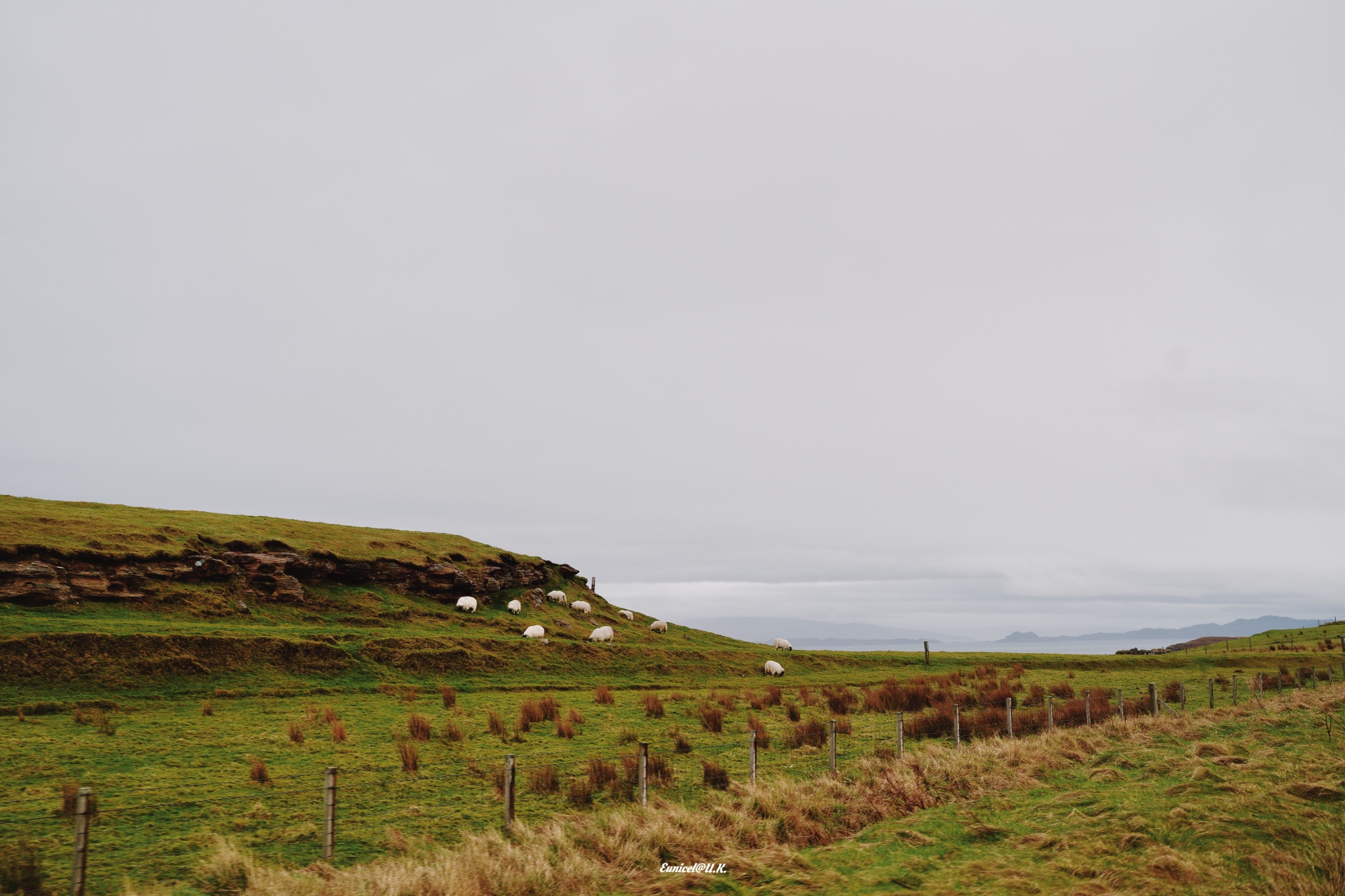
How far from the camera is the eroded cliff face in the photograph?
33.2m

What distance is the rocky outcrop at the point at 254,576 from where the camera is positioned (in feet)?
109

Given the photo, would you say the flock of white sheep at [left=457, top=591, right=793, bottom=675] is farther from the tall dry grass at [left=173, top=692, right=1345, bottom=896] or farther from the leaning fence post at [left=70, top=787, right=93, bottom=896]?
the leaning fence post at [left=70, top=787, right=93, bottom=896]

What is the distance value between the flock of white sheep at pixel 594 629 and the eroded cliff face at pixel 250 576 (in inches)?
96.5

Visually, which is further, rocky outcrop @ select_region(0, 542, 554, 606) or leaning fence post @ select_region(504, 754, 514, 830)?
rocky outcrop @ select_region(0, 542, 554, 606)

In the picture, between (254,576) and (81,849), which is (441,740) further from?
(254,576)

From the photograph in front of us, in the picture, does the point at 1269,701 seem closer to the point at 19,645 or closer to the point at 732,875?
the point at 732,875

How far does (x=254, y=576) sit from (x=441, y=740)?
91.1 feet

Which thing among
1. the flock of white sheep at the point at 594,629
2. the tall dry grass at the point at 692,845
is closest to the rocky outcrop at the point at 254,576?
the flock of white sheep at the point at 594,629

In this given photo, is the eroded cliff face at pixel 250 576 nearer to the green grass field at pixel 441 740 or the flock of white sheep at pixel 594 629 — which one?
the green grass field at pixel 441 740

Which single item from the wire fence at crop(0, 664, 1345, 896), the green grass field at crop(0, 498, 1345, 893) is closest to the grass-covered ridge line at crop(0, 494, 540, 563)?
the green grass field at crop(0, 498, 1345, 893)

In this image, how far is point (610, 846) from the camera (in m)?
11.4

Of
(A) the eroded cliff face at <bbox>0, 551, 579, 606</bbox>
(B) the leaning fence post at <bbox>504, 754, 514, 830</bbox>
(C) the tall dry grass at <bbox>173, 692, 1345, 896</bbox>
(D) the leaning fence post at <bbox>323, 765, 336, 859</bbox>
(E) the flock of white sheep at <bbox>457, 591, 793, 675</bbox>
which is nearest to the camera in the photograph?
(C) the tall dry grass at <bbox>173, 692, 1345, 896</bbox>

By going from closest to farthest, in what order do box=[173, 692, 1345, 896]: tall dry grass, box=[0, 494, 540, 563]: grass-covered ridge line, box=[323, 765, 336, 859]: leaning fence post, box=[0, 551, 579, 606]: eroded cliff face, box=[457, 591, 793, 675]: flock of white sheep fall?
box=[173, 692, 1345, 896]: tall dry grass → box=[323, 765, 336, 859]: leaning fence post → box=[0, 551, 579, 606]: eroded cliff face → box=[0, 494, 540, 563]: grass-covered ridge line → box=[457, 591, 793, 675]: flock of white sheep

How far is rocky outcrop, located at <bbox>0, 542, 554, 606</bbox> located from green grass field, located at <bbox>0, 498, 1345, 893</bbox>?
0.78 m
